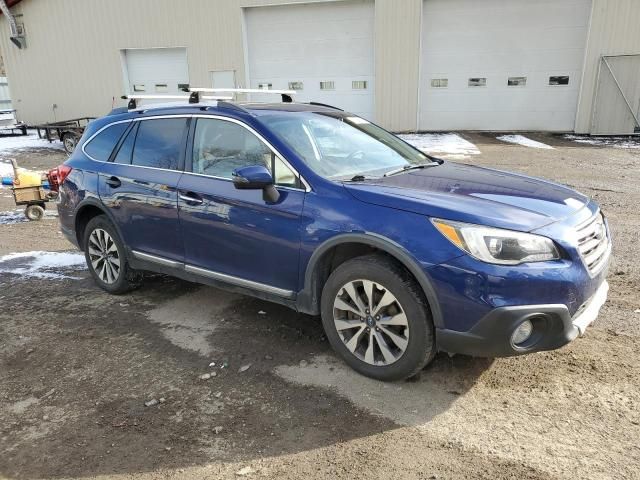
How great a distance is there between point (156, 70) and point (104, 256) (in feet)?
55.0

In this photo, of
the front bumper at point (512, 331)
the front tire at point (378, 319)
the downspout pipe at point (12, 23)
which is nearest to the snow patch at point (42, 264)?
the front tire at point (378, 319)

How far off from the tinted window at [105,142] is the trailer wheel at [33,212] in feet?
12.2

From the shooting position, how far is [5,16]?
2127 centimetres

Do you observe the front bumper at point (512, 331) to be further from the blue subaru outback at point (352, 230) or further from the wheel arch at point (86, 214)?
the wheel arch at point (86, 214)

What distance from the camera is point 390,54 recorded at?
55.8 feet

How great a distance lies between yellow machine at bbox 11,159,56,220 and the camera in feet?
26.1

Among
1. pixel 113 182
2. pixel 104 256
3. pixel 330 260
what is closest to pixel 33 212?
pixel 104 256

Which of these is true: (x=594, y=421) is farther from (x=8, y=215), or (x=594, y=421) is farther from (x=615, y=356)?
(x=8, y=215)

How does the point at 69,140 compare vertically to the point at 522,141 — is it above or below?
above

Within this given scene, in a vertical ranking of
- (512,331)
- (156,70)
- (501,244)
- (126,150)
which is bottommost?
(512,331)

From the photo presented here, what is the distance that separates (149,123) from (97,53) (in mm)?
18286

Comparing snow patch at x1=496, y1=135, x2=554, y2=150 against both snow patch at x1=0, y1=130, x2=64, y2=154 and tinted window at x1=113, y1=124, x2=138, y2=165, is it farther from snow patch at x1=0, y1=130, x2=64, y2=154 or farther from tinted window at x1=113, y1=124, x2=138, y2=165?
snow patch at x1=0, y1=130, x2=64, y2=154

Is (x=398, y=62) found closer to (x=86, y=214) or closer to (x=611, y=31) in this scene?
(x=611, y=31)

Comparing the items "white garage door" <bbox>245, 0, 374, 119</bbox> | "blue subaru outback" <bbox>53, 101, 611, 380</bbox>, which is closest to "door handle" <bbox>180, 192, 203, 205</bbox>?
"blue subaru outback" <bbox>53, 101, 611, 380</bbox>
